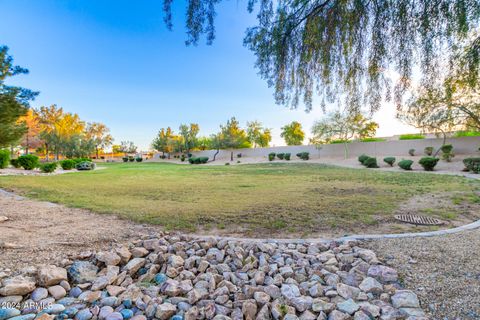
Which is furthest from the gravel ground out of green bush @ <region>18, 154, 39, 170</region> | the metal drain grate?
green bush @ <region>18, 154, 39, 170</region>

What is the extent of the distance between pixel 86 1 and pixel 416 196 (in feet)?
30.5

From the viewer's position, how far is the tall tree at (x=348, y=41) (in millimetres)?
2133

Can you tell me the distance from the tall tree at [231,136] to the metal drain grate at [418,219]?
30.9 meters

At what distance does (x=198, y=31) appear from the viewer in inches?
103

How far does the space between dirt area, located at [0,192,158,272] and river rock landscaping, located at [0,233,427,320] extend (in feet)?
0.95

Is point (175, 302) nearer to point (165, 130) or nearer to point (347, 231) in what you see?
point (347, 231)

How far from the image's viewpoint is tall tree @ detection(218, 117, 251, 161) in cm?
3503

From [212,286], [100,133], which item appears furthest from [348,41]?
[100,133]

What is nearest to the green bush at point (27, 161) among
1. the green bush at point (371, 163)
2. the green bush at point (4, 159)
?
the green bush at point (4, 159)

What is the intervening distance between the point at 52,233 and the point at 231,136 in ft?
107

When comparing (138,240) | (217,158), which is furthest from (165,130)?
(138,240)

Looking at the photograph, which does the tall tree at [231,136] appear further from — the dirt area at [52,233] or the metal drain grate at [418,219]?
the metal drain grate at [418,219]

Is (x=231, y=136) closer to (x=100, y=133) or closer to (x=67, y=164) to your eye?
(x=67, y=164)

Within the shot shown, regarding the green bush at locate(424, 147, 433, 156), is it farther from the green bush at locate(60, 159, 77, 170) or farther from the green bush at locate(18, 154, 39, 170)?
the green bush at locate(18, 154, 39, 170)
